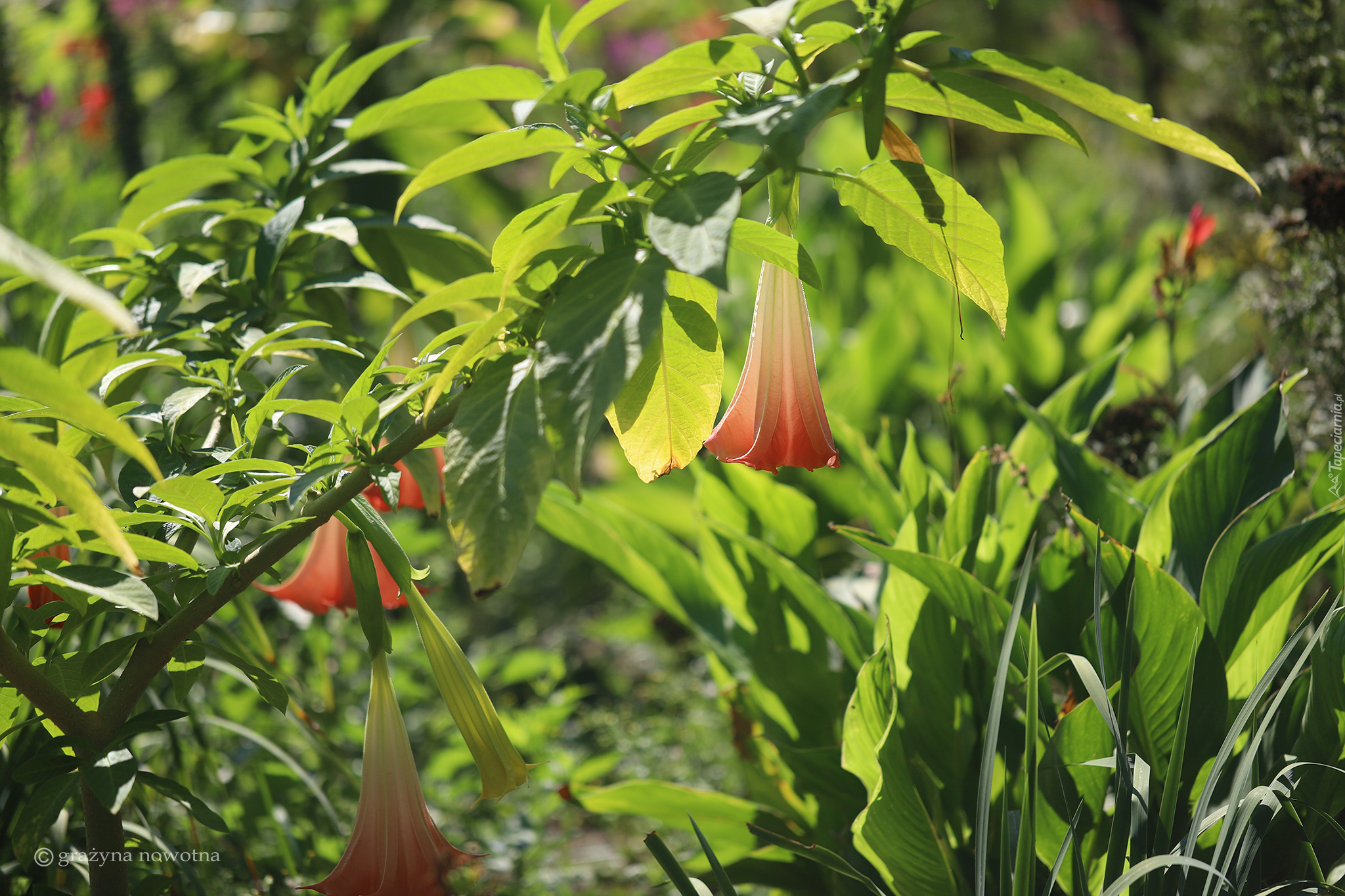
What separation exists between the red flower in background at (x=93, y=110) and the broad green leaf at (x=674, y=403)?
2.27 metres

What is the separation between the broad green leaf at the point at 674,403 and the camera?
2.03ft

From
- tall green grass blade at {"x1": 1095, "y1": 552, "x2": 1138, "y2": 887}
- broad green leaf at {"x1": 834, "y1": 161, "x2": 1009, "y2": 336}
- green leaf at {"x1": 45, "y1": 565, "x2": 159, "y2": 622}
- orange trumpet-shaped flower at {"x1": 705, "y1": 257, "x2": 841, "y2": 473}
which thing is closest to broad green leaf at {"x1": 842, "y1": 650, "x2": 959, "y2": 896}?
tall green grass blade at {"x1": 1095, "y1": 552, "x2": 1138, "y2": 887}

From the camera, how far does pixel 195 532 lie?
2.33 feet

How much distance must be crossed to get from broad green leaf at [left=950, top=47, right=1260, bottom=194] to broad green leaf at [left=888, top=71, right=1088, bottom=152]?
12 mm

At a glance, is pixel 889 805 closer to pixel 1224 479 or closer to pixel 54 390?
pixel 1224 479

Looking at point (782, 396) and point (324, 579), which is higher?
point (782, 396)

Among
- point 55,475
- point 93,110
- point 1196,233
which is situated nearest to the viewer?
point 55,475

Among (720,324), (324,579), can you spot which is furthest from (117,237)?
(720,324)

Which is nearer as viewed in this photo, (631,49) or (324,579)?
(324,579)

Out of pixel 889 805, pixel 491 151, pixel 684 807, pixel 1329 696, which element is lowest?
pixel 684 807

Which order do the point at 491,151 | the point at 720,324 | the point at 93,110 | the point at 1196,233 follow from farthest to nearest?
the point at 93,110
the point at 720,324
the point at 1196,233
the point at 491,151

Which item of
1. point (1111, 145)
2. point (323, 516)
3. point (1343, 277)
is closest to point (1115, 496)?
point (1343, 277)

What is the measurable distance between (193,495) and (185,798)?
0.81 feet

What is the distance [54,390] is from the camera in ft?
1.32
